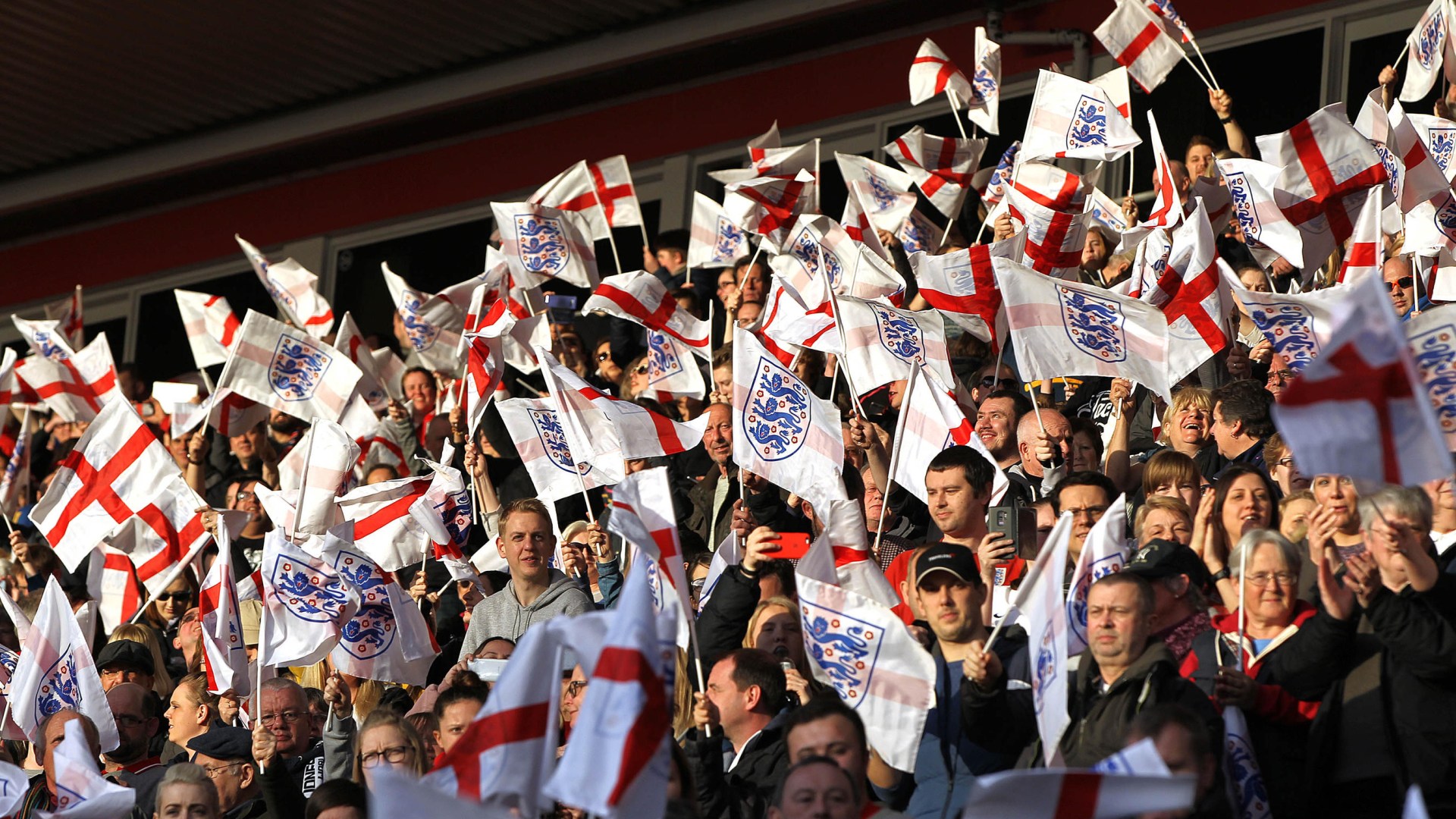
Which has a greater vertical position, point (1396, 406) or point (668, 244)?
point (668, 244)

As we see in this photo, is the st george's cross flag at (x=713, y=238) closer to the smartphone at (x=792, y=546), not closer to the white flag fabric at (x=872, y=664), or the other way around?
the smartphone at (x=792, y=546)

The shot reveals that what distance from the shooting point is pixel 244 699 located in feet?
28.5

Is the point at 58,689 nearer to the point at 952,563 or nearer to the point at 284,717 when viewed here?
the point at 284,717

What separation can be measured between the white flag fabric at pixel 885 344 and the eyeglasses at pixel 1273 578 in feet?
11.3

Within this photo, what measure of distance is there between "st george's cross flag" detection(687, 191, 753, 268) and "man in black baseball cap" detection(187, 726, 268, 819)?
20.1ft

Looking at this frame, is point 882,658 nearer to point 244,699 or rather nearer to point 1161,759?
point 1161,759

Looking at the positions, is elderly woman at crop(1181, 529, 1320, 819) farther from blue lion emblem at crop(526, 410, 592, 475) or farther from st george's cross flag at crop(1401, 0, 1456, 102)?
st george's cross flag at crop(1401, 0, 1456, 102)

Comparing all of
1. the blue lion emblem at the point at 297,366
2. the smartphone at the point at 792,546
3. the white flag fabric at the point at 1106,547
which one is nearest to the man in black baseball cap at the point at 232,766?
the smartphone at the point at 792,546

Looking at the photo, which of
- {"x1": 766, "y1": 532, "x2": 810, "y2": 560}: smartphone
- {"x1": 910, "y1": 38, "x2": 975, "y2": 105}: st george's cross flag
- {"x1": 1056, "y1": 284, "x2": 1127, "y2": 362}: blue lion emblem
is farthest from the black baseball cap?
{"x1": 910, "y1": 38, "x2": 975, "y2": 105}: st george's cross flag

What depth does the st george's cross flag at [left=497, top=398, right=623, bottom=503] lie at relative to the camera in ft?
31.3

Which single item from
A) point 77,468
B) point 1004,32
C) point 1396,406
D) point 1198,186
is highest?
point 1004,32

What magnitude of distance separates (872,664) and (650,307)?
5.24m

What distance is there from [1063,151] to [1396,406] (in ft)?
20.6

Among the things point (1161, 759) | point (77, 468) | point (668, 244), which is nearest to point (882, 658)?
point (1161, 759)
